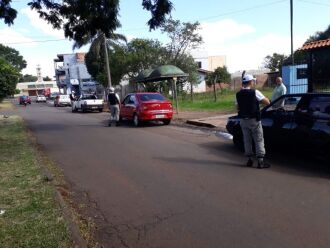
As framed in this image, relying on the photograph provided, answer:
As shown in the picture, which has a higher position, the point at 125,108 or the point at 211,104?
the point at 125,108

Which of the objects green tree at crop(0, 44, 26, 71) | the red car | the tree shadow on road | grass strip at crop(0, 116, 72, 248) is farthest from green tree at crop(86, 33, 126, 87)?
green tree at crop(0, 44, 26, 71)

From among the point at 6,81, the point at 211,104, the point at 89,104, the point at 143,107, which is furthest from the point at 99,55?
the point at 143,107

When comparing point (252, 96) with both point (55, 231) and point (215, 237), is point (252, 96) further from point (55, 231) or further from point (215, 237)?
point (55, 231)

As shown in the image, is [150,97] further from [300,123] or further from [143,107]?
[300,123]

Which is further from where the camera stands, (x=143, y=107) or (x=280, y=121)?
(x=143, y=107)

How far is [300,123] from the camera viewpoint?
8.96 meters

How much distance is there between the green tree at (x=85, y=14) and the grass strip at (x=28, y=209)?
688cm

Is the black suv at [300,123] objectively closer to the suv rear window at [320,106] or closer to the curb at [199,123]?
the suv rear window at [320,106]

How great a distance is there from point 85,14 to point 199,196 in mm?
10415

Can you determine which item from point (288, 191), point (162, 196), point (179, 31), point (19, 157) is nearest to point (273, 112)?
point (288, 191)

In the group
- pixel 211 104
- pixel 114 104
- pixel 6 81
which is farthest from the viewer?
pixel 6 81

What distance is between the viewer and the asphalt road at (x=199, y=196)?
5195mm

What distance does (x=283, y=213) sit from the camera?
5.90 m

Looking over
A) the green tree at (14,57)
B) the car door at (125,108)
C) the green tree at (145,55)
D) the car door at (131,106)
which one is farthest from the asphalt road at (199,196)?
the green tree at (14,57)
